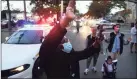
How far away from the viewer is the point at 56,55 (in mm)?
2291

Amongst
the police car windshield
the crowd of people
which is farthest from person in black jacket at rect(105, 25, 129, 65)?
the crowd of people

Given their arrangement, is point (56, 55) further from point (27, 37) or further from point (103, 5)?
point (103, 5)

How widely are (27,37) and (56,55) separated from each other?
635 centimetres

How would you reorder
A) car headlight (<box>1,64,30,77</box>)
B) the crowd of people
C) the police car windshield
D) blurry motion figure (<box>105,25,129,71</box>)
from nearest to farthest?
the crowd of people, car headlight (<box>1,64,30,77</box>), the police car windshield, blurry motion figure (<box>105,25,129,71</box>)

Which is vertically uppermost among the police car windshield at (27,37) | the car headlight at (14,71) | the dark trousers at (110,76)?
the police car windshield at (27,37)

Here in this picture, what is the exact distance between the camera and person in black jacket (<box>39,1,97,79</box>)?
206 cm

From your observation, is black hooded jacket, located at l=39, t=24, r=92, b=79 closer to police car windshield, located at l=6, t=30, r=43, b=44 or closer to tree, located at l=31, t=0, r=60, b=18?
tree, located at l=31, t=0, r=60, b=18

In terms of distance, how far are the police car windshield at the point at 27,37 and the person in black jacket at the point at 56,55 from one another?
5.74 meters

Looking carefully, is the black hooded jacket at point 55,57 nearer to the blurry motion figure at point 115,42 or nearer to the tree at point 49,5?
the tree at point 49,5

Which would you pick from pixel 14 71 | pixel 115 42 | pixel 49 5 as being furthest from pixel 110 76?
pixel 49 5

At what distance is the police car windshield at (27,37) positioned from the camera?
8.24 meters

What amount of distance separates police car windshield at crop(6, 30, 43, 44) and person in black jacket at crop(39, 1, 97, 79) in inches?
226

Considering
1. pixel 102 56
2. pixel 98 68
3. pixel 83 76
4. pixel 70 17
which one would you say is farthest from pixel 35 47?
pixel 70 17

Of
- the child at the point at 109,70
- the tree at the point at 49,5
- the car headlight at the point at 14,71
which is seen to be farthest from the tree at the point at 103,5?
the car headlight at the point at 14,71
